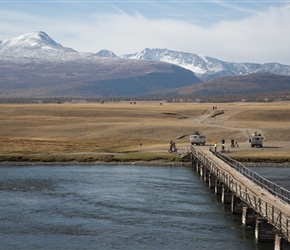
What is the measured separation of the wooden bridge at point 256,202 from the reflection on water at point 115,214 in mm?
994

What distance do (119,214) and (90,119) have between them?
94243 millimetres

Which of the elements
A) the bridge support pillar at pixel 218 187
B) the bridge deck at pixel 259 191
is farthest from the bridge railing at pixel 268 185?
the bridge support pillar at pixel 218 187

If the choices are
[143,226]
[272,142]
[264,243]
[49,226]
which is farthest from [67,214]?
[272,142]

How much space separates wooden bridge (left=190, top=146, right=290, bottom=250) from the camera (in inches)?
1421

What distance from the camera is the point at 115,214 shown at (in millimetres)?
49375

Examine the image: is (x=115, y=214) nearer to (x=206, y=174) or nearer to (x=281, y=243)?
(x=281, y=243)

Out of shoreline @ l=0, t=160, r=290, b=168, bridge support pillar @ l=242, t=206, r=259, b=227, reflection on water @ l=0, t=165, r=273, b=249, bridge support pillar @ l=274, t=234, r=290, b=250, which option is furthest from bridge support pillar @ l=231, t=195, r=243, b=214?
shoreline @ l=0, t=160, r=290, b=168

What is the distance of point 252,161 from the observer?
81.4 m

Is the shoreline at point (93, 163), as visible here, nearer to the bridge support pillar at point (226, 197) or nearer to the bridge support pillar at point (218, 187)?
the bridge support pillar at point (218, 187)

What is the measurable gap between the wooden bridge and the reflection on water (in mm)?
994

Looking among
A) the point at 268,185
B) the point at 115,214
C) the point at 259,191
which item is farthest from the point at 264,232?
the point at 268,185

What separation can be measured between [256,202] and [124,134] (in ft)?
239

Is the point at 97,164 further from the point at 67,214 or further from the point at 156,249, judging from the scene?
the point at 156,249

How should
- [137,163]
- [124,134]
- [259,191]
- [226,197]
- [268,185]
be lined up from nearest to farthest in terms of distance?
[259,191] < [226,197] < [268,185] < [137,163] < [124,134]
